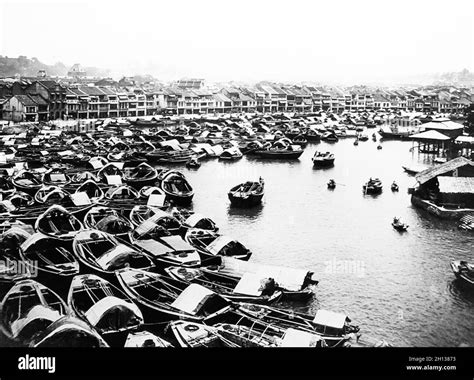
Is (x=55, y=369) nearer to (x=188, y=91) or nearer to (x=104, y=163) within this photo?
(x=104, y=163)

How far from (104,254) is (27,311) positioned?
1.32 metres

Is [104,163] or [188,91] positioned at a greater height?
[188,91]

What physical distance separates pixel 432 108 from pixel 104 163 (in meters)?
21.9

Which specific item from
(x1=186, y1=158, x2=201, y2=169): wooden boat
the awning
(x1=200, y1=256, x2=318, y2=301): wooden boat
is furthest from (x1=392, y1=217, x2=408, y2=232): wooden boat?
(x1=186, y1=158, x2=201, y2=169): wooden boat

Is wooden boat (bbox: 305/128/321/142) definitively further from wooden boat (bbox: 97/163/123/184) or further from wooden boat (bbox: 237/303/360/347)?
wooden boat (bbox: 237/303/360/347)

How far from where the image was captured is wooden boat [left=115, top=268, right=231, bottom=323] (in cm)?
441

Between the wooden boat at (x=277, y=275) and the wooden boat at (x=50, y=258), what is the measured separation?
1332 mm

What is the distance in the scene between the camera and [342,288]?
5461 millimetres

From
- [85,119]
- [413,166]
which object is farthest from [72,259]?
[85,119]

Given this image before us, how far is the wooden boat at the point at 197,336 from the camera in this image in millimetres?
3951

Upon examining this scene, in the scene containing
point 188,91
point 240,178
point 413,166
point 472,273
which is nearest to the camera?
point 472,273

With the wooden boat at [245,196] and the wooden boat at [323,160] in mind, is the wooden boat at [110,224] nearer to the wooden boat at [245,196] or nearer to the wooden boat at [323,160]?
the wooden boat at [245,196]

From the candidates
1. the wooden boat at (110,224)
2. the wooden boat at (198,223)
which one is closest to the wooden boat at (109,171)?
the wooden boat at (110,224)

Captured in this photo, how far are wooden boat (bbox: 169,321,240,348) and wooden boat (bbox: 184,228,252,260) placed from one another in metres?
1.71
